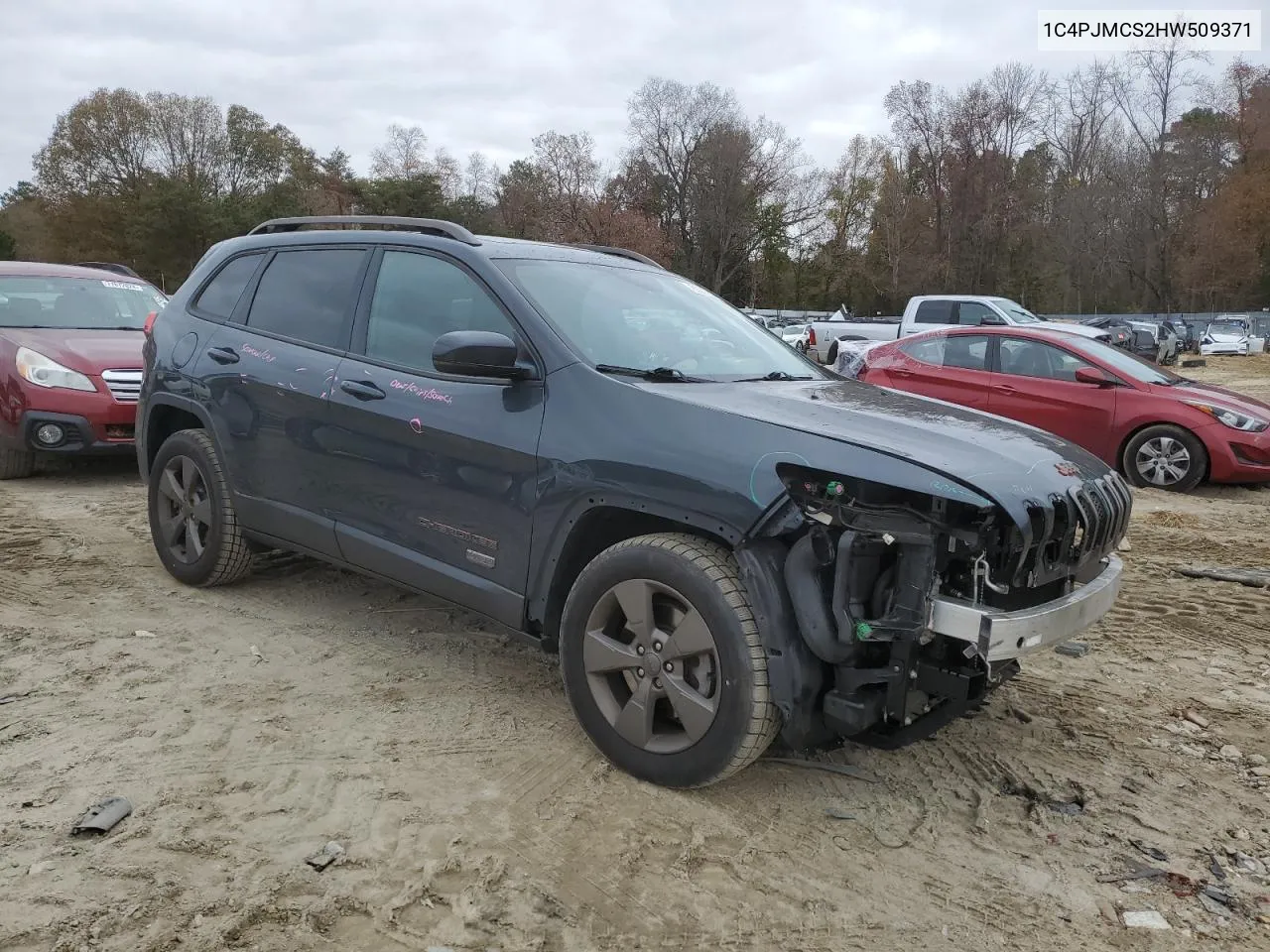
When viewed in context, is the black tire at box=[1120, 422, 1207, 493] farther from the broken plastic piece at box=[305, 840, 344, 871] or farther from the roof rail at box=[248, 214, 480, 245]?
the broken plastic piece at box=[305, 840, 344, 871]

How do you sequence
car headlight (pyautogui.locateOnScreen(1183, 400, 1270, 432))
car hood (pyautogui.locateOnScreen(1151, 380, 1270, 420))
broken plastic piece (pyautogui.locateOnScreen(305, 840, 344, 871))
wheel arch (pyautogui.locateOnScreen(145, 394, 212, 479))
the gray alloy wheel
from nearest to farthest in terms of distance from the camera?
broken plastic piece (pyautogui.locateOnScreen(305, 840, 344, 871)) → the gray alloy wheel → wheel arch (pyautogui.locateOnScreen(145, 394, 212, 479)) → car headlight (pyautogui.locateOnScreen(1183, 400, 1270, 432)) → car hood (pyautogui.locateOnScreen(1151, 380, 1270, 420))

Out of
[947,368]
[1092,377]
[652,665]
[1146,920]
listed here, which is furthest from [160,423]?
[1092,377]

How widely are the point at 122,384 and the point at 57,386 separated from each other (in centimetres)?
44

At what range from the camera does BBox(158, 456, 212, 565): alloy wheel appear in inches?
187

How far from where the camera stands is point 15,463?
7.73m

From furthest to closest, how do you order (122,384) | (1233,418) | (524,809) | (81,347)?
(1233,418)
(81,347)
(122,384)
(524,809)

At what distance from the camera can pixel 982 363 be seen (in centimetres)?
941

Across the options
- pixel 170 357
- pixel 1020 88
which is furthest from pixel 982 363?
pixel 1020 88

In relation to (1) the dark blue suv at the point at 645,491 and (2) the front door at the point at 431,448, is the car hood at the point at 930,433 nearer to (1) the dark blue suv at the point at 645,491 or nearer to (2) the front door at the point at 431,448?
(1) the dark blue suv at the point at 645,491

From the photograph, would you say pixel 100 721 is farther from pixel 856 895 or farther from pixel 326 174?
pixel 326 174

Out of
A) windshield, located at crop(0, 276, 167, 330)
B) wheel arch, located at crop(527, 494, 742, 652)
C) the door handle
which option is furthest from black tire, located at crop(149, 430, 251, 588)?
windshield, located at crop(0, 276, 167, 330)

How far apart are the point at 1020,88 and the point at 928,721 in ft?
199

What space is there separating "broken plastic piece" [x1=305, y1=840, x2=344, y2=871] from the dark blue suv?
87 cm

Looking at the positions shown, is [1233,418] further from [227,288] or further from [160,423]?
[160,423]
